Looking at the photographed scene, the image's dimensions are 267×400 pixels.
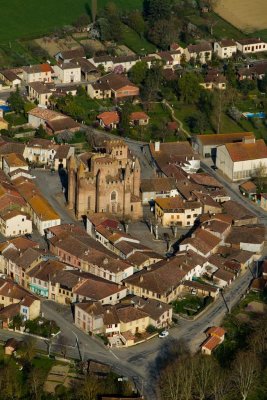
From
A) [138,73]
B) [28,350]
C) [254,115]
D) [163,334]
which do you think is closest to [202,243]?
[163,334]

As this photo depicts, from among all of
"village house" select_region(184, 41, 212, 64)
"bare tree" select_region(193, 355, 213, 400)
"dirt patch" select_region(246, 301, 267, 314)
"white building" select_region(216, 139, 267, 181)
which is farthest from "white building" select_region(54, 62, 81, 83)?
"bare tree" select_region(193, 355, 213, 400)

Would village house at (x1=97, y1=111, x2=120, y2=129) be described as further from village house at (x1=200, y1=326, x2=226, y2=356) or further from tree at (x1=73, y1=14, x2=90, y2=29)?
village house at (x1=200, y1=326, x2=226, y2=356)

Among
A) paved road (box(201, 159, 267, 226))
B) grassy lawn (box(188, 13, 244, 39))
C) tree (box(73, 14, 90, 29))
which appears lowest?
paved road (box(201, 159, 267, 226))

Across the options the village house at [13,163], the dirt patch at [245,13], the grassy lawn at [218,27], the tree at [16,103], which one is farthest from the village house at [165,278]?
the dirt patch at [245,13]

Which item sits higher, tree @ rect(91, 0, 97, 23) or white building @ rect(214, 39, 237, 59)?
tree @ rect(91, 0, 97, 23)

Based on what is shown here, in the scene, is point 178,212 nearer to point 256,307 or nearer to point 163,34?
point 256,307

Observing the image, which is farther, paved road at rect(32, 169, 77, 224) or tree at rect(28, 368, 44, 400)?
paved road at rect(32, 169, 77, 224)

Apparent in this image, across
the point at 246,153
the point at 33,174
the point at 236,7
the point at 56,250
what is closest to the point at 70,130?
the point at 33,174
